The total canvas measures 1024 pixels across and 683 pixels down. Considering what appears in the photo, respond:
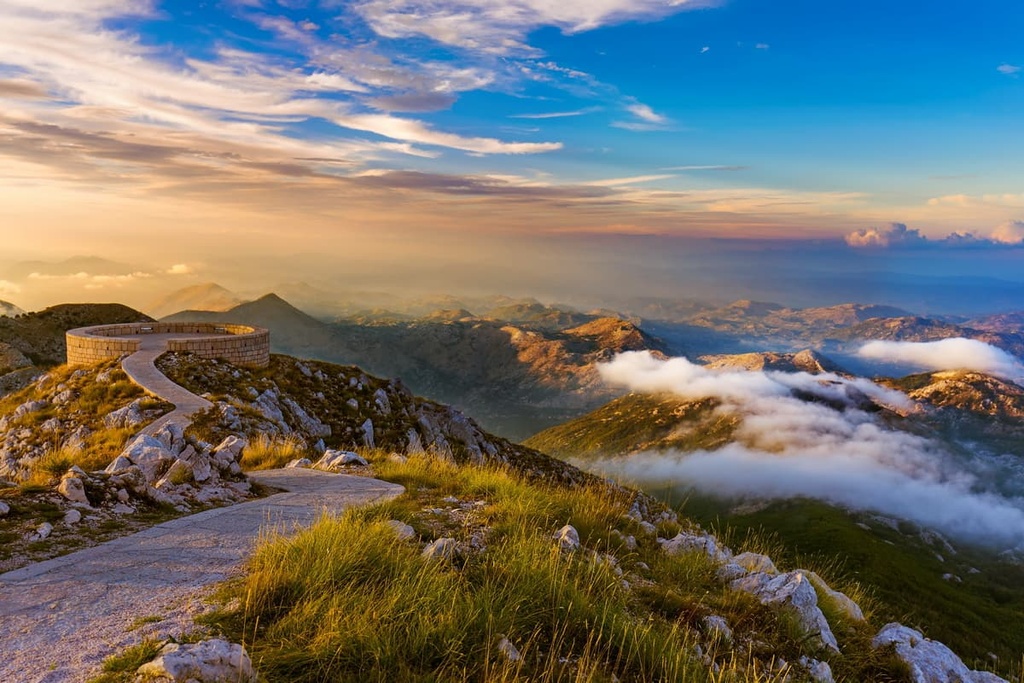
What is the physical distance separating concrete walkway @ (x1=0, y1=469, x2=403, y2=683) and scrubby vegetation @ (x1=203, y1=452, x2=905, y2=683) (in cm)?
87

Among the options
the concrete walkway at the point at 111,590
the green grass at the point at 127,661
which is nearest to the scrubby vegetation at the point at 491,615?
the green grass at the point at 127,661

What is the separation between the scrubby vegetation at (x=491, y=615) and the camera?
5559mm

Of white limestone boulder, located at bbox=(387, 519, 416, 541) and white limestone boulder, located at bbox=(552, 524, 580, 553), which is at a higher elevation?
white limestone boulder, located at bbox=(387, 519, 416, 541)

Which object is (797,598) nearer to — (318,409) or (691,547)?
(691,547)

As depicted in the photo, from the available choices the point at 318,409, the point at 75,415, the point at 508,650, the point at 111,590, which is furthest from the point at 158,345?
the point at 508,650

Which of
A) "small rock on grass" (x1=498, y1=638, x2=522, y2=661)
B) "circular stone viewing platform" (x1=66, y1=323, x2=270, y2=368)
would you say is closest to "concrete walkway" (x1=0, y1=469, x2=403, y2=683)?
"small rock on grass" (x1=498, y1=638, x2=522, y2=661)

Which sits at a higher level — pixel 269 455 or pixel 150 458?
pixel 150 458

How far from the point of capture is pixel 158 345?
39.1m

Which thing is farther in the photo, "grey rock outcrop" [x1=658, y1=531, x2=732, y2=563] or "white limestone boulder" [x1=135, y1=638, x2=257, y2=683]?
"grey rock outcrop" [x1=658, y1=531, x2=732, y2=563]

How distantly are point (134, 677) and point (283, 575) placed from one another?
5.81 feet

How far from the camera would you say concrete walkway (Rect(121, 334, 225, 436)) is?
24.5 meters

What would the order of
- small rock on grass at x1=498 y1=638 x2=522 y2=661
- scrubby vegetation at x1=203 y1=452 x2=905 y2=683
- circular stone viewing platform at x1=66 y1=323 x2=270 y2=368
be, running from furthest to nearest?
circular stone viewing platform at x1=66 y1=323 x2=270 y2=368, small rock on grass at x1=498 y1=638 x2=522 y2=661, scrubby vegetation at x1=203 y1=452 x2=905 y2=683

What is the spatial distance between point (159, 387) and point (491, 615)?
97.0ft

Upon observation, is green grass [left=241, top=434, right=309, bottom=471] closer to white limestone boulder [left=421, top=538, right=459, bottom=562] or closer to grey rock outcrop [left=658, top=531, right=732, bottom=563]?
white limestone boulder [left=421, top=538, right=459, bottom=562]
